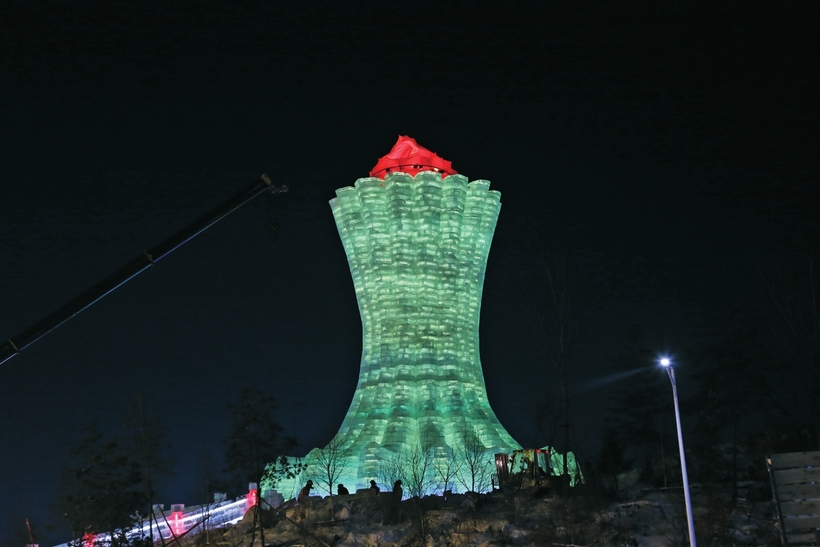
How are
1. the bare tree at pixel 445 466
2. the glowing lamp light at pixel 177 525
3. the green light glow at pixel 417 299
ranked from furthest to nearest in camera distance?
1. the green light glow at pixel 417 299
2. the bare tree at pixel 445 466
3. the glowing lamp light at pixel 177 525

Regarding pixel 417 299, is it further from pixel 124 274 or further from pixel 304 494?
pixel 124 274

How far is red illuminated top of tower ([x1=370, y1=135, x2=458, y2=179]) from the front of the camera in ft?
140

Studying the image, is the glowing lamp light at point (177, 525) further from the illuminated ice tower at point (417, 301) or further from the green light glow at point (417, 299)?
the green light glow at point (417, 299)

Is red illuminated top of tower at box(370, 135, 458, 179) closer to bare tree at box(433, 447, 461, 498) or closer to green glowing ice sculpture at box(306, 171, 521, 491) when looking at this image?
green glowing ice sculpture at box(306, 171, 521, 491)

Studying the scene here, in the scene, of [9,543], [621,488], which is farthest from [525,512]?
[9,543]

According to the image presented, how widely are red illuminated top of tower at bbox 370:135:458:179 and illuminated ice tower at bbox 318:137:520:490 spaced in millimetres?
1470

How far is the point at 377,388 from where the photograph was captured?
3894cm

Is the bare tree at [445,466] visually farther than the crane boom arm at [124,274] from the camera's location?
Yes

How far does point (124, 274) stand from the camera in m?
16.9

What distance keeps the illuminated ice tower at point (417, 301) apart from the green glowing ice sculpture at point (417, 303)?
5 cm

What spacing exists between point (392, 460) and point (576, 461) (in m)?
7.51

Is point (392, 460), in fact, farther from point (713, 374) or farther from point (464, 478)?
point (713, 374)

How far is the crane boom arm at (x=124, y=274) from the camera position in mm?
15688

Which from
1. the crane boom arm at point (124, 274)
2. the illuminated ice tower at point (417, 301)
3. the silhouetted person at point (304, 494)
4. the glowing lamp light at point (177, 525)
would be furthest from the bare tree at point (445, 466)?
the crane boom arm at point (124, 274)
